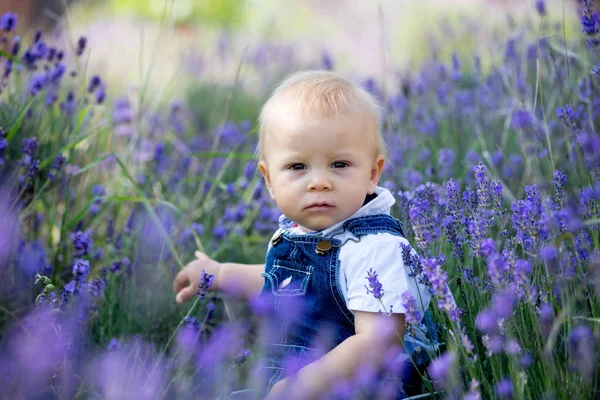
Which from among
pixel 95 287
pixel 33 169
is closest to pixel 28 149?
pixel 33 169

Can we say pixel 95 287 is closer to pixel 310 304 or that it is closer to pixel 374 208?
pixel 310 304

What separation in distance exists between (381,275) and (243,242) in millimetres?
1457

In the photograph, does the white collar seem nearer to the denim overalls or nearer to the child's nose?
the denim overalls

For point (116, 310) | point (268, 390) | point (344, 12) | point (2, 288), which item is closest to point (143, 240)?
point (116, 310)

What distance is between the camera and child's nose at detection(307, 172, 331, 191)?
1944 millimetres

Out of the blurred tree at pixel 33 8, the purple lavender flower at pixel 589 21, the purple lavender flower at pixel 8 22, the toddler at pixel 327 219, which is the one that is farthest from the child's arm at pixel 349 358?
the blurred tree at pixel 33 8

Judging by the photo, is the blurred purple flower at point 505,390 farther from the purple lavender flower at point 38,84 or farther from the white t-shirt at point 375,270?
the purple lavender flower at point 38,84

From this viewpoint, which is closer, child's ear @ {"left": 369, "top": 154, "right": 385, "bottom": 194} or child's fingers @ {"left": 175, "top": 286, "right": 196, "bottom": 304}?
child's ear @ {"left": 369, "top": 154, "right": 385, "bottom": 194}

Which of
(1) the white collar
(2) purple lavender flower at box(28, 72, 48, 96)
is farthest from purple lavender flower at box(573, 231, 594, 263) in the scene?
(2) purple lavender flower at box(28, 72, 48, 96)

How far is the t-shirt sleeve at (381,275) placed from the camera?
1.81 meters

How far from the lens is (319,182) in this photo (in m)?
1.94

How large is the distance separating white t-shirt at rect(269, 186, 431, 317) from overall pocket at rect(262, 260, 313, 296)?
125 mm

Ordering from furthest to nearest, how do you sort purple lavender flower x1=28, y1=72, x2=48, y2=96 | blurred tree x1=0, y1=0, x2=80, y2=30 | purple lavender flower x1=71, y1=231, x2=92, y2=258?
blurred tree x1=0, y1=0, x2=80, y2=30 < purple lavender flower x1=28, y1=72, x2=48, y2=96 < purple lavender flower x1=71, y1=231, x2=92, y2=258

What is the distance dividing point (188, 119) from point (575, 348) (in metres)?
4.33
